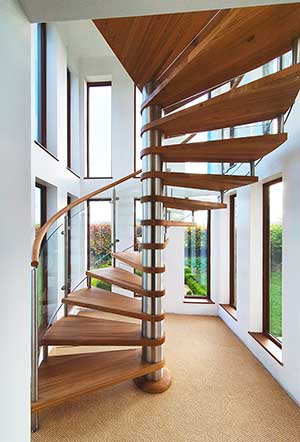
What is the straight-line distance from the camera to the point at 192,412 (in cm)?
190

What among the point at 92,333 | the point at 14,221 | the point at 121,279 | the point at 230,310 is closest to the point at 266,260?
the point at 230,310

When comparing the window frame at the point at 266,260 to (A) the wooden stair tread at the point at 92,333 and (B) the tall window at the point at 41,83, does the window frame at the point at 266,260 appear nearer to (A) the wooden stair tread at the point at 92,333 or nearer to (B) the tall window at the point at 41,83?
(A) the wooden stair tread at the point at 92,333

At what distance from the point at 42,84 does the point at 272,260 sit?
3588 mm

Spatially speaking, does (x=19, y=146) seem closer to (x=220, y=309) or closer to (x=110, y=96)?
(x=220, y=309)

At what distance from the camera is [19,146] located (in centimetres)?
92

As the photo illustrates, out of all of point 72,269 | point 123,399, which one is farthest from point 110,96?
point 123,399

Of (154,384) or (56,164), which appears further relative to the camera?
(56,164)

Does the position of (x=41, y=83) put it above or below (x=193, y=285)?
above

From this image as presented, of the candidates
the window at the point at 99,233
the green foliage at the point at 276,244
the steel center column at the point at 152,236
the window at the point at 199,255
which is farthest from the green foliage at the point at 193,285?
the steel center column at the point at 152,236

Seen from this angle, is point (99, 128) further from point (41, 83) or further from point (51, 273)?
point (51, 273)

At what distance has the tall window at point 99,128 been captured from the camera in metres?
4.54

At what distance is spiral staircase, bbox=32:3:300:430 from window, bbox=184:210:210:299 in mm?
1641

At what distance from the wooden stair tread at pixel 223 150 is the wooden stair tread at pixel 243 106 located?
0.16 metres

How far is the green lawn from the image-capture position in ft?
8.20
